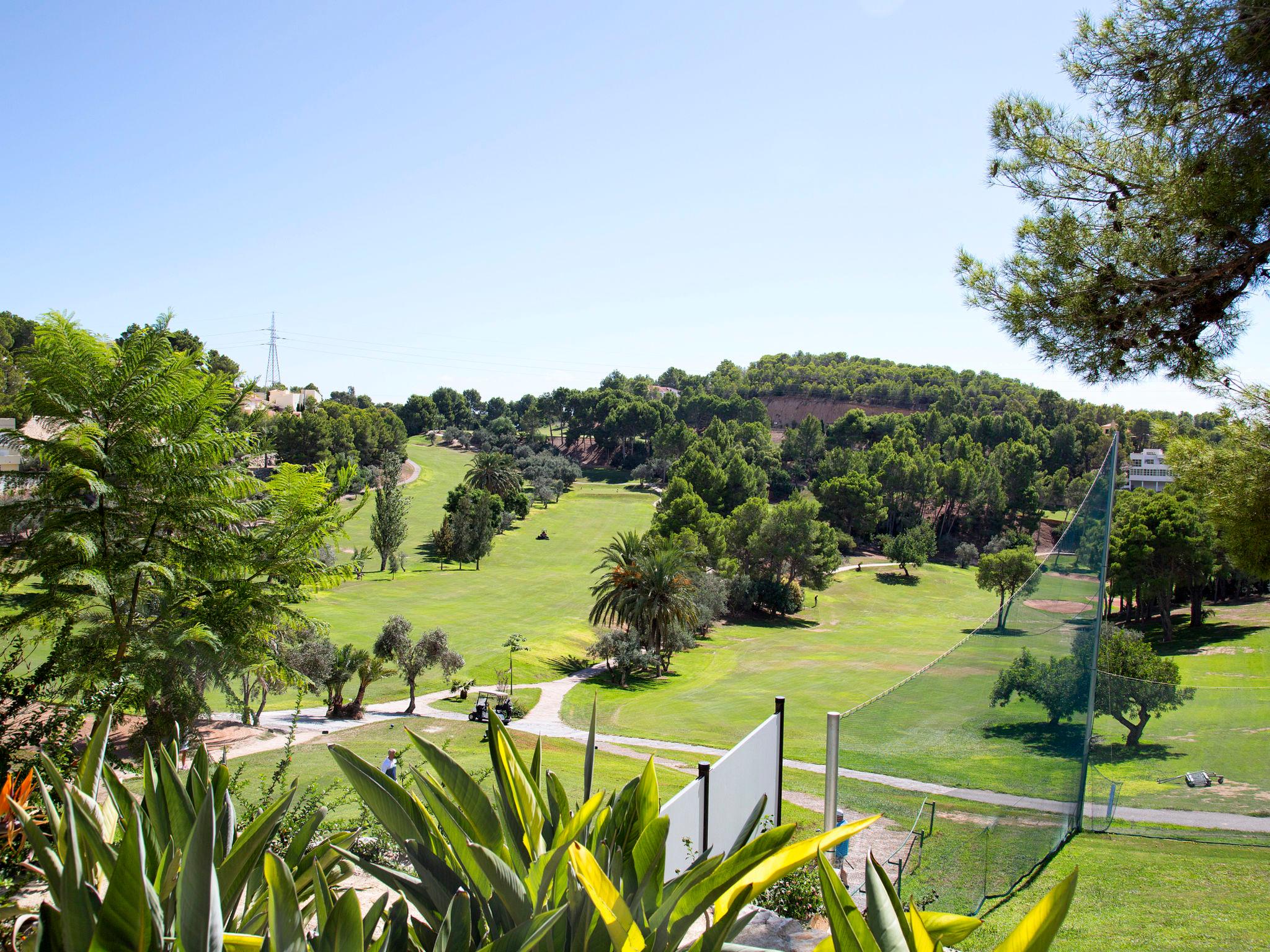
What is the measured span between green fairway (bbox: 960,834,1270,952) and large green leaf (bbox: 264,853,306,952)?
494 centimetres

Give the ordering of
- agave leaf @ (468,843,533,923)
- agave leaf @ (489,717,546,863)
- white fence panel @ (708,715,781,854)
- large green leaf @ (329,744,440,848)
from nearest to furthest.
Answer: agave leaf @ (468,843,533,923) → large green leaf @ (329,744,440,848) → agave leaf @ (489,717,546,863) → white fence panel @ (708,715,781,854)

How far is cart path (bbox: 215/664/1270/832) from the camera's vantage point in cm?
605

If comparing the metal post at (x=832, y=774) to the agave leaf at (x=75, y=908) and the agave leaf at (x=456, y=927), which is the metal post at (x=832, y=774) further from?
the agave leaf at (x=75, y=908)

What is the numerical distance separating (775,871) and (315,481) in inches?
270

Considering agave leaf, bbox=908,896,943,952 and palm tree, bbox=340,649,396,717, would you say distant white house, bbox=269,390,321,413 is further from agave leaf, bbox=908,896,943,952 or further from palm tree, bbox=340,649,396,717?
agave leaf, bbox=908,896,943,952

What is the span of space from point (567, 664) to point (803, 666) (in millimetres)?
10234

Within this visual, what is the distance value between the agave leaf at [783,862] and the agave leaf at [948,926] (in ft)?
0.98

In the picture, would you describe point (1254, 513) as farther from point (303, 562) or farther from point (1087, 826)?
point (303, 562)

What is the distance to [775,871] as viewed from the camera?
241 centimetres

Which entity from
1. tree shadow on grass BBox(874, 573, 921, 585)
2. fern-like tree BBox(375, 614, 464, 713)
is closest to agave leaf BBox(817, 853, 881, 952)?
fern-like tree BBox(375, 614, 464, 713)

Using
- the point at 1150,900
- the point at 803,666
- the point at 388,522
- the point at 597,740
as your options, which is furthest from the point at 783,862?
the point at 388,522

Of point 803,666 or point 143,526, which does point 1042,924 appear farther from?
point 803,666

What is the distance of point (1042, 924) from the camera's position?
1780 mm

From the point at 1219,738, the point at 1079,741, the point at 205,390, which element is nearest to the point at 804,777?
the point at 1219,738
